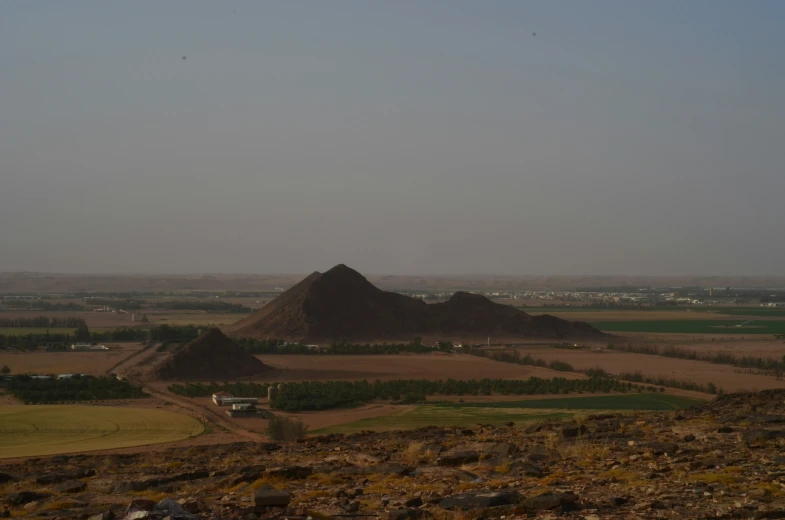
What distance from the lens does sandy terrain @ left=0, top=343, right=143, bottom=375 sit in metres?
58.8

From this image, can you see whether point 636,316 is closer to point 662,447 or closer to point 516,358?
point 516,358

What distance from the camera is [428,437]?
734 inches

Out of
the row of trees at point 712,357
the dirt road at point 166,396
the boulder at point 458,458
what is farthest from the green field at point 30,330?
the boulder at point 458,458

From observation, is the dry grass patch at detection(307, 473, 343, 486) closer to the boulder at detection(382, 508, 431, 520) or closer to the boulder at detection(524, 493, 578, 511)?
the boulder at detection(382, 508, 431, 520)

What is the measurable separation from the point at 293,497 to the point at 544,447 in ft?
18.7

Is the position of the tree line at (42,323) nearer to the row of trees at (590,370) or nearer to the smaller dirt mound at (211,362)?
the smaller dirt mound at (211,362)

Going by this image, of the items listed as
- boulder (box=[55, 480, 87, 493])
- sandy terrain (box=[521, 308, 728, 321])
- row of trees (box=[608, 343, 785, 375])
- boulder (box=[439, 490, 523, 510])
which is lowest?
row of trees (box=[608, 343, 785, 375])

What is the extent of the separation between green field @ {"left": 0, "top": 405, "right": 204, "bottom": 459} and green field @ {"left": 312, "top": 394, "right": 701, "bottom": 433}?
6.21m

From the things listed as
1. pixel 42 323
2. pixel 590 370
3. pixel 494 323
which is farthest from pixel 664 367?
pixel 42 323

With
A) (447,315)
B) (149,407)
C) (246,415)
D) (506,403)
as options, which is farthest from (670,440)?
(447,315)

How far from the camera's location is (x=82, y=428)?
32.8m

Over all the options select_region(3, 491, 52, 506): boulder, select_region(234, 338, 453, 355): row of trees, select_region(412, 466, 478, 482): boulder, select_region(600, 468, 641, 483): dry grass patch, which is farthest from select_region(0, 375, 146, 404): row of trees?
select_region(600, 468, 641, 483): dry grass patch

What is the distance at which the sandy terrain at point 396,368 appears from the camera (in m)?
57.1

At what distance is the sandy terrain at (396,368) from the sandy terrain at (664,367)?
5703 mm
